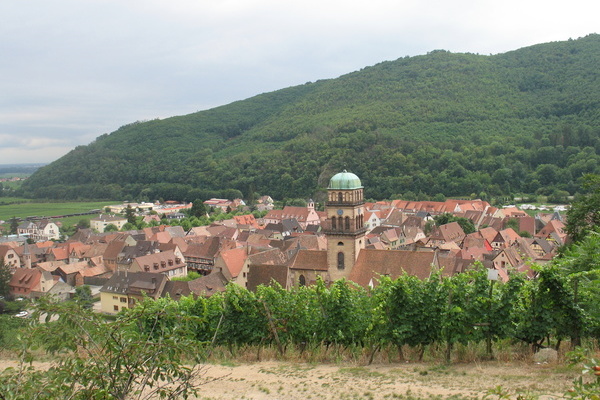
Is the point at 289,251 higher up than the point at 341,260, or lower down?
lower down

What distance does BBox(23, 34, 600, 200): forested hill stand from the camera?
120 m

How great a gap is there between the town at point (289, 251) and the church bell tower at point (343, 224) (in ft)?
0.22

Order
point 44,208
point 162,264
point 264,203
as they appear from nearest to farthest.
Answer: point 162,264 < point 264,203 < point 44,208

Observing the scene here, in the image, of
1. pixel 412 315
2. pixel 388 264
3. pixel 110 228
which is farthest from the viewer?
pixel 110 228

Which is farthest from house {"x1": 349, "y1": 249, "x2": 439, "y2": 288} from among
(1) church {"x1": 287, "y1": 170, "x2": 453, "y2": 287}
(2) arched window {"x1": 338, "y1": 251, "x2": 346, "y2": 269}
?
(2) arched window {"x1": 338, "y1": 251, "x2": 346, "y2": 269}

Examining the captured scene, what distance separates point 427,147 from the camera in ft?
435

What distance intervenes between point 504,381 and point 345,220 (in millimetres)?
22216

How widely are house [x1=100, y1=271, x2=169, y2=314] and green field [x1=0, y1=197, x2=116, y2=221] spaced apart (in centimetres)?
9530

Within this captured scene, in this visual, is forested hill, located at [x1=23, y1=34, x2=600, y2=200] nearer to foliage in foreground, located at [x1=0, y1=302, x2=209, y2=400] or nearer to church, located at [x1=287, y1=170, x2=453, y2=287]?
church, located at [x1=287, y1=170, x2=453, y2=287]

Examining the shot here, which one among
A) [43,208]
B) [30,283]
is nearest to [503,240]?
[30,283]

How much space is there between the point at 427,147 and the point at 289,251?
284ft

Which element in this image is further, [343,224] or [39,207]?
[39,207]

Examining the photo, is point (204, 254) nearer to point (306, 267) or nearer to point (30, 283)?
point (30, 283)

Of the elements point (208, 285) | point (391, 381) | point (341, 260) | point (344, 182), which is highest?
point (344, 182)
